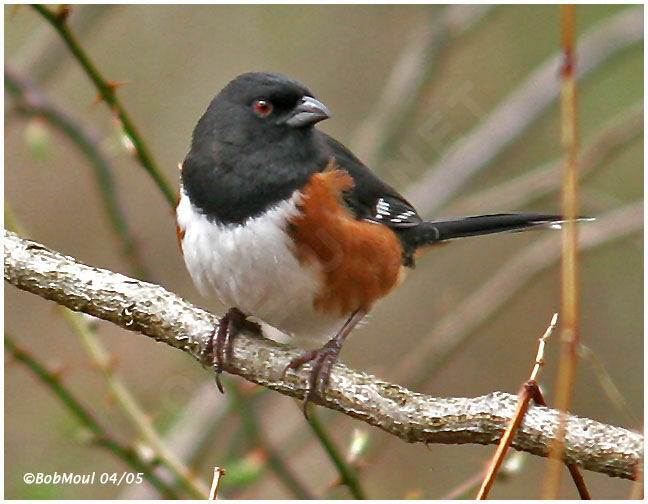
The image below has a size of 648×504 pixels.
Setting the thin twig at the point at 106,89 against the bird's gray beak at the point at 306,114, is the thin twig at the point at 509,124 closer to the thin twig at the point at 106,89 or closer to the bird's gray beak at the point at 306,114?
the bird's gray beak at the point at 306,114

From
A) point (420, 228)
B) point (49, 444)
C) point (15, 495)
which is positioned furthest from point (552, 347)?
point (15, 495)

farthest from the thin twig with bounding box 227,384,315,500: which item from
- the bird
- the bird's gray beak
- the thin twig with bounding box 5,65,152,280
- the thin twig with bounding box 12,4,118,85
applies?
the thin twig with bounding box 12,4,118,85

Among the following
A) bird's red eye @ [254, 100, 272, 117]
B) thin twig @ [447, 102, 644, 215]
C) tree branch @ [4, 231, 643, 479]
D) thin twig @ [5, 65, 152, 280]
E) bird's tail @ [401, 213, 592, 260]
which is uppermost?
thin twig @ [447, 102, 644, 215]

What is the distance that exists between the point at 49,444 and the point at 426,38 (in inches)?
94.1

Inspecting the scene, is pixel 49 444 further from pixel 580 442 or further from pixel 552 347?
pixel 552 347

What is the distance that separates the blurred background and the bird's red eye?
3.86 ft

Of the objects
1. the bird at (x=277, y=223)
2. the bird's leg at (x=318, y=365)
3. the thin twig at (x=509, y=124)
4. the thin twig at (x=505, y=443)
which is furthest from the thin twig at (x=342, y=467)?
the thin twig at (x=509, y=124)

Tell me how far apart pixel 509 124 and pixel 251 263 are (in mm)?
1857

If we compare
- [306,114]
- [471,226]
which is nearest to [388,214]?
[471,226]

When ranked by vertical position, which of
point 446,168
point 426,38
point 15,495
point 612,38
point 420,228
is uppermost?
point 612,38

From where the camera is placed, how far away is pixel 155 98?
508 cm

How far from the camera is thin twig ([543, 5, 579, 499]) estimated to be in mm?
1319

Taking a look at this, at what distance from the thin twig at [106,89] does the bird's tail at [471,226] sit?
102 centimetres

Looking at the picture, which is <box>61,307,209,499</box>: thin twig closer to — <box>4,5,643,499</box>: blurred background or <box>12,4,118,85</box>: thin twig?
<box>4,5,643,499</box>: blurred background
